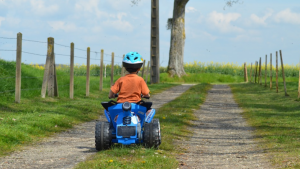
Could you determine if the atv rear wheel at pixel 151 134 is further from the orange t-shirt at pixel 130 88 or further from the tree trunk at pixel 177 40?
the tree trunk at pixel 177 40

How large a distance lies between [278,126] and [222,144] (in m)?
3.24

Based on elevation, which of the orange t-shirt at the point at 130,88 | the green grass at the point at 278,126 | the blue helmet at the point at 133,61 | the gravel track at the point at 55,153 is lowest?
the gravel track at the point at 55,153

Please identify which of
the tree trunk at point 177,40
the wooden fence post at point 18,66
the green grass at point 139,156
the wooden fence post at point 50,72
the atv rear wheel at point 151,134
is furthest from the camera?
the tree trunk at point 177,40

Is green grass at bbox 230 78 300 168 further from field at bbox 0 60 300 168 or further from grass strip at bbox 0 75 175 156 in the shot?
grass strip at bbox 0 75 175 156

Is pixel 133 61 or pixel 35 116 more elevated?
pixel 133 61

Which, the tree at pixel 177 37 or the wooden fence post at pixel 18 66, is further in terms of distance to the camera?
the tree at pixel 177 37

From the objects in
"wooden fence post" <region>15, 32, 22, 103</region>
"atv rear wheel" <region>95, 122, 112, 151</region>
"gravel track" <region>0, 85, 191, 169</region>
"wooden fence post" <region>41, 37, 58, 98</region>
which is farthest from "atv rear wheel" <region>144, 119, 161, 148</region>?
"wooden fence post" <region>41, 37, 58, 98</region>

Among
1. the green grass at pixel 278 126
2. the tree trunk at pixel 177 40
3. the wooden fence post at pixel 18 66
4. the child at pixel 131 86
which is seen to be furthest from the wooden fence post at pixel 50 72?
the tree trunk at pixel 177 40

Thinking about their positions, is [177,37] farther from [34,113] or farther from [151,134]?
[151,134]

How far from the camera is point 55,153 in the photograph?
7957 millimetres

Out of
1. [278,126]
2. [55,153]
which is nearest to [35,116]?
[55,153]

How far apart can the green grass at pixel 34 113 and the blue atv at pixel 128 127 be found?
6.59ft

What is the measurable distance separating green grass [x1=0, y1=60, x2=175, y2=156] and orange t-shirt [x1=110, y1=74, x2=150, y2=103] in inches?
99.7

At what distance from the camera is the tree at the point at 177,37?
36.7 meters
